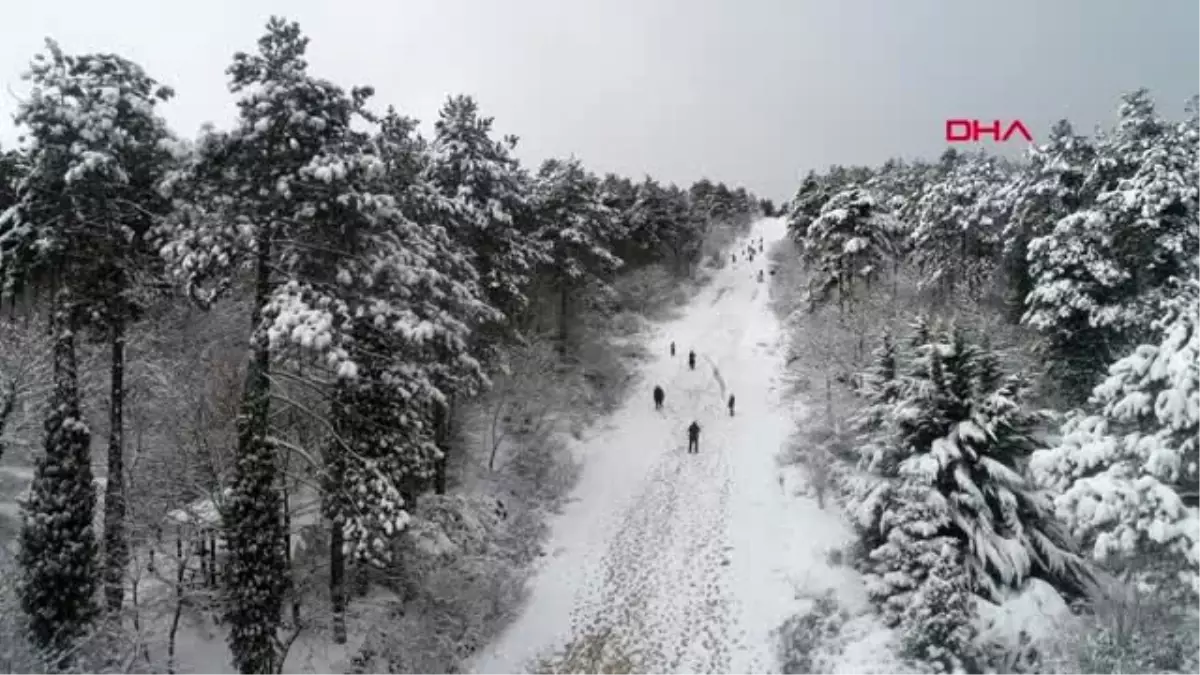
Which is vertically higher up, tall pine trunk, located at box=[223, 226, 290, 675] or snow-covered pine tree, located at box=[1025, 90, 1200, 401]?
snow-covered pine tree, located at box=[1025, 90, 1200, 401]

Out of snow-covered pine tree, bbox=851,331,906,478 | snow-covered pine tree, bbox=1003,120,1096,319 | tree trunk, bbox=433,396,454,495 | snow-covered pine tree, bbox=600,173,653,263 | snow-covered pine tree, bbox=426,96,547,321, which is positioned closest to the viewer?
snow-covered pine tree, bbox=851,331,906,478

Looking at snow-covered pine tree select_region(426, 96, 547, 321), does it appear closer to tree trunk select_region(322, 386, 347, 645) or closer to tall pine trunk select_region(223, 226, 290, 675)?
tree trunk select_region(322, 386, 347, 645)

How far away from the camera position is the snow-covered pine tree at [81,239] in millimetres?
13258

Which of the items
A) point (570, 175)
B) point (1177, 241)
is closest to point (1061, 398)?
point (1177, 241)

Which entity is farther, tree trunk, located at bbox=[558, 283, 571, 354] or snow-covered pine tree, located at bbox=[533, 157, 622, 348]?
tree trunk, located at bbox=[558, 283, 571, 354]

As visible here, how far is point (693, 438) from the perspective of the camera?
30.0 meters

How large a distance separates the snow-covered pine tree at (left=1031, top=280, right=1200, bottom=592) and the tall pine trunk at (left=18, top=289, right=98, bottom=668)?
56.1 feet

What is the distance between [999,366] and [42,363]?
2392 cm

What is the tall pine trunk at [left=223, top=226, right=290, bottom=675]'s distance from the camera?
12.4m

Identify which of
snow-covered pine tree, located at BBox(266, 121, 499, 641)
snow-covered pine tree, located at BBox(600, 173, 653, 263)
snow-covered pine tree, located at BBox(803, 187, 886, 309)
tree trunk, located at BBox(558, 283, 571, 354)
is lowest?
snow-covered pine tree, located at BBox(266, 121, 499, 641)

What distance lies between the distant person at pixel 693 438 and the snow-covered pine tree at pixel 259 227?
63.6 feet

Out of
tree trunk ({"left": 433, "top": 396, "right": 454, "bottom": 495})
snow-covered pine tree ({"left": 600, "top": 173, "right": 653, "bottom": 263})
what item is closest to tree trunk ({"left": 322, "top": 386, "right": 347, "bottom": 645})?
tree trunk ({"left": 433, "top": 396, "right": 454, "bottom": 495})

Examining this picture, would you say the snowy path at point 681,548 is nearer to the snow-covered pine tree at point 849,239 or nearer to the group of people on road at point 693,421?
the group of people on road at point 693,421

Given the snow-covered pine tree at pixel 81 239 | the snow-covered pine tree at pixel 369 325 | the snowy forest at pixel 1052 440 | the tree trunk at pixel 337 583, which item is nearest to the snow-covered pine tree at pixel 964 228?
the snowy forest at pixel 1052 440
